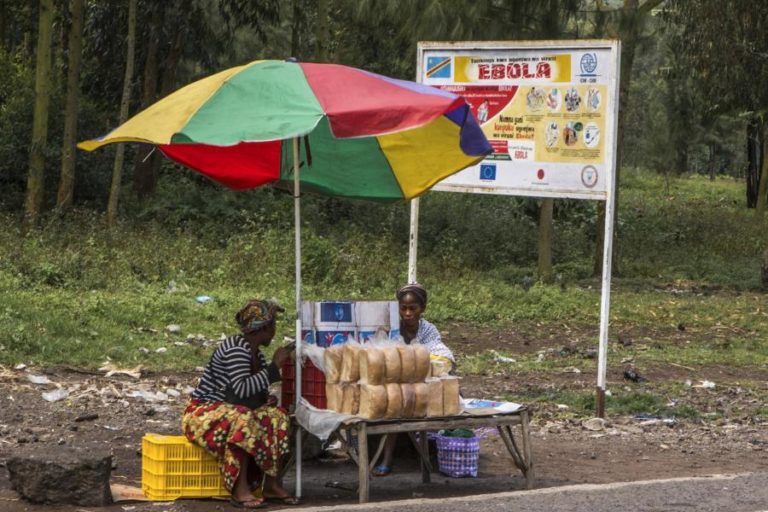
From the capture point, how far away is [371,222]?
83.5ft

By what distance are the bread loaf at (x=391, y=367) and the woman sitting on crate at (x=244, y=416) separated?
2.15 ft

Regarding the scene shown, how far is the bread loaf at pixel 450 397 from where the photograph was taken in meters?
7.44

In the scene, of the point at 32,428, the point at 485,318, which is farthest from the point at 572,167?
the point at 485,318

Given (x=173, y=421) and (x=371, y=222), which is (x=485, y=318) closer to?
(x=173, y=421)

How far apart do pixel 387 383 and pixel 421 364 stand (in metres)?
0.25

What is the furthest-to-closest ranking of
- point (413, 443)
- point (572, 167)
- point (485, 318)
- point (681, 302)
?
point (681, 302), point (485, 318), point (572, 167), point (413, 443)

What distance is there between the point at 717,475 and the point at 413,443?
1996 millimetres

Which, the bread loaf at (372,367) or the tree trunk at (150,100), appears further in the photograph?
the tree trunk at (150,100)

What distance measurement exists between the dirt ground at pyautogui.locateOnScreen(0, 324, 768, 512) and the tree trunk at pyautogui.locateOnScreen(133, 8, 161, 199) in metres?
15.0

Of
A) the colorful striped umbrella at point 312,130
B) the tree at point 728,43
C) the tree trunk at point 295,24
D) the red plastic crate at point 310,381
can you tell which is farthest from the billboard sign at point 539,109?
the tree trunk at point 295,24

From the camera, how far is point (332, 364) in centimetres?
744

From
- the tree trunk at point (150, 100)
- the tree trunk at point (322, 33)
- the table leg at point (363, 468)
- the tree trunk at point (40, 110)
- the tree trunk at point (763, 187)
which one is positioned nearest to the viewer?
the table leg at point (363, 468)

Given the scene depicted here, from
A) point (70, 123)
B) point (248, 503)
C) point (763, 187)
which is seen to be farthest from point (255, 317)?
point (763, 187)

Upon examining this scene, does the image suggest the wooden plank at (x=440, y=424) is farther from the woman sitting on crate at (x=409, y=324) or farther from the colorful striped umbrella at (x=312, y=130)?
the woman sitting on crate at (x=409, y=324)
